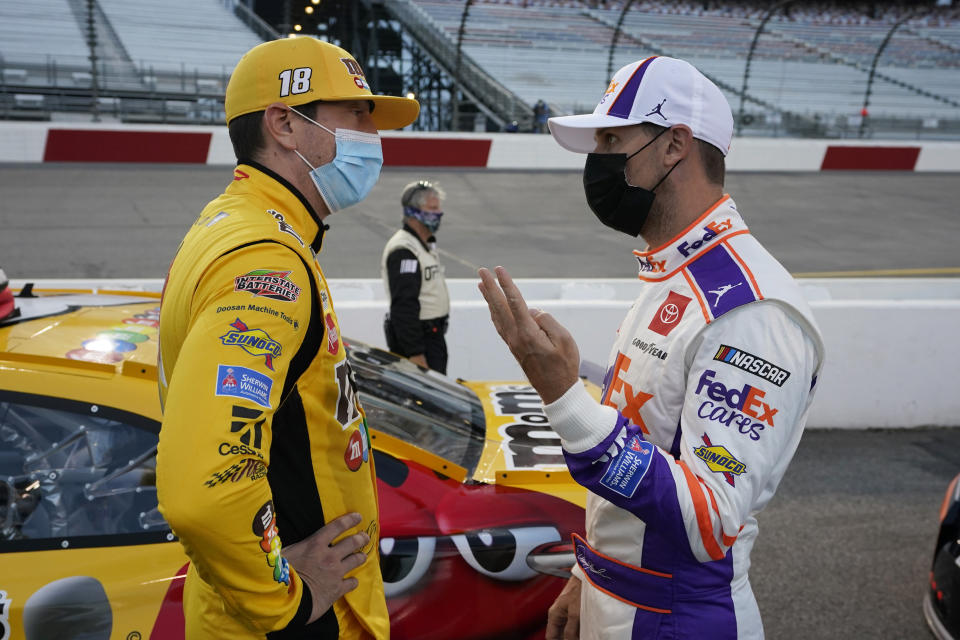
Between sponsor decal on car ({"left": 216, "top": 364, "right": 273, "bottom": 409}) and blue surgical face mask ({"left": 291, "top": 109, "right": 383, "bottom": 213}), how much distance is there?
22.4 inches

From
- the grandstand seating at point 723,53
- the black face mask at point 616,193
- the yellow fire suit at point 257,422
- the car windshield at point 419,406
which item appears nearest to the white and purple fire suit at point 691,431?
the black face mask at point 616,193

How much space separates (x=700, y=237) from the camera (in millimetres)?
1825

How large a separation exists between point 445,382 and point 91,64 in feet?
39.9

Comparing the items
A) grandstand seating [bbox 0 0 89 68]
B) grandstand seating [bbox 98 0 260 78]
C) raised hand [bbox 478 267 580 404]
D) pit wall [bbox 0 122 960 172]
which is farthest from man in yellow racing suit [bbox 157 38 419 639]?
grandstand seating [bbox 98 0 260 78]

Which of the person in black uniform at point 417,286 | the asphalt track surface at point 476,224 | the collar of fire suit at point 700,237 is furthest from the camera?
the asphalt track surface at point 476,224

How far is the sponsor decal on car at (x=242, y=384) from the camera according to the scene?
136 centimetres

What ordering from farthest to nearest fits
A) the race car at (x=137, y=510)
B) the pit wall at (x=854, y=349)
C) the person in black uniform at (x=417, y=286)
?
the pit wall at (x=854, y=349)
the person in black uniform at (x=417, y=286)
the race car at (x=137, y=510)

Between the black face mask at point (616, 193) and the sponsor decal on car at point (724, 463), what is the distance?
1.88ft

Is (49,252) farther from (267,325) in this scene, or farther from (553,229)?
(267,325)

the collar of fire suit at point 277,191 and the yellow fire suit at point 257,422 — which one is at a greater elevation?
the collar of fire suit at point 277,191

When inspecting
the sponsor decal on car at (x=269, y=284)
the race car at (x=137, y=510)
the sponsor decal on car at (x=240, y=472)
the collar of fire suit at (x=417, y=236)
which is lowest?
the collar of fire suit at (x=417, y=236)

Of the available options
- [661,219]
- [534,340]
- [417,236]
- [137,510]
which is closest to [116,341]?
[137,510]

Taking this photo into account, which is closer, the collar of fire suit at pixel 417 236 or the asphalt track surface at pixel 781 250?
the asphalt track surface at pixel 781 250

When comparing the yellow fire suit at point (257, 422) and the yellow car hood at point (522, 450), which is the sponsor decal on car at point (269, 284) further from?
the yellow car hood at point (522, 450)
